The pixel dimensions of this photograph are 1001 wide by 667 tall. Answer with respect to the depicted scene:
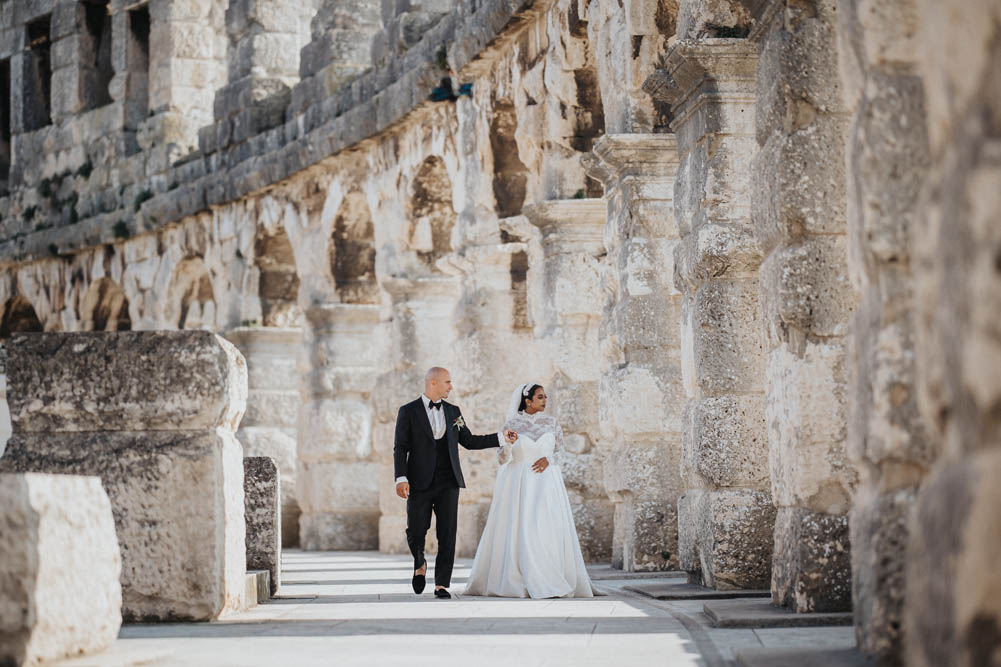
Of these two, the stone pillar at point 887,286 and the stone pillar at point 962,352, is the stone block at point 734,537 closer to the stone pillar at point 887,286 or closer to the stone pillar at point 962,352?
the stone pillar at point 887,286

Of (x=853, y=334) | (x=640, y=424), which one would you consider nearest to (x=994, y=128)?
(x=853, y=334)

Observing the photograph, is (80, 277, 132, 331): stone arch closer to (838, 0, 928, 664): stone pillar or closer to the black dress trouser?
the black dress trouser

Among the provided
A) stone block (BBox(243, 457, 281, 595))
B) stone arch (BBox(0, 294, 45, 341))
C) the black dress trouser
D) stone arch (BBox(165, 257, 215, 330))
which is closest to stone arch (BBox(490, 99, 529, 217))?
the black dress trouser

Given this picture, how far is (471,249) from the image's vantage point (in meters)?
13.4

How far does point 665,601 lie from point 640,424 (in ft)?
8.75

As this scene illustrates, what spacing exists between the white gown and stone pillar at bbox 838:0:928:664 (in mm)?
4497

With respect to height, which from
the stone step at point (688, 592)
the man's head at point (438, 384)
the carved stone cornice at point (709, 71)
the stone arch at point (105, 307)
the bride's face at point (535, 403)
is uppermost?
the stone arch at point (105, 307)

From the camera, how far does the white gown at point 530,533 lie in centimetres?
867

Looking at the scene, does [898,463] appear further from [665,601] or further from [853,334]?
[665,601]

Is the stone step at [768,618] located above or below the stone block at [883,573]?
below

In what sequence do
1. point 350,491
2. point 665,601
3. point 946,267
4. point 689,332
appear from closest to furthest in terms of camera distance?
point 946,267 → point 665,601 → point 689,332 → point 350,491

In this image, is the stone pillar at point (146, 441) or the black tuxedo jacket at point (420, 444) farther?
the black tuxedo jacket at point (420, 444)

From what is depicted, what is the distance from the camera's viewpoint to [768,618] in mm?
5965

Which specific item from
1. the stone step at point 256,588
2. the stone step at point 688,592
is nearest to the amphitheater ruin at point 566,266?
the stone step at point 688,592
